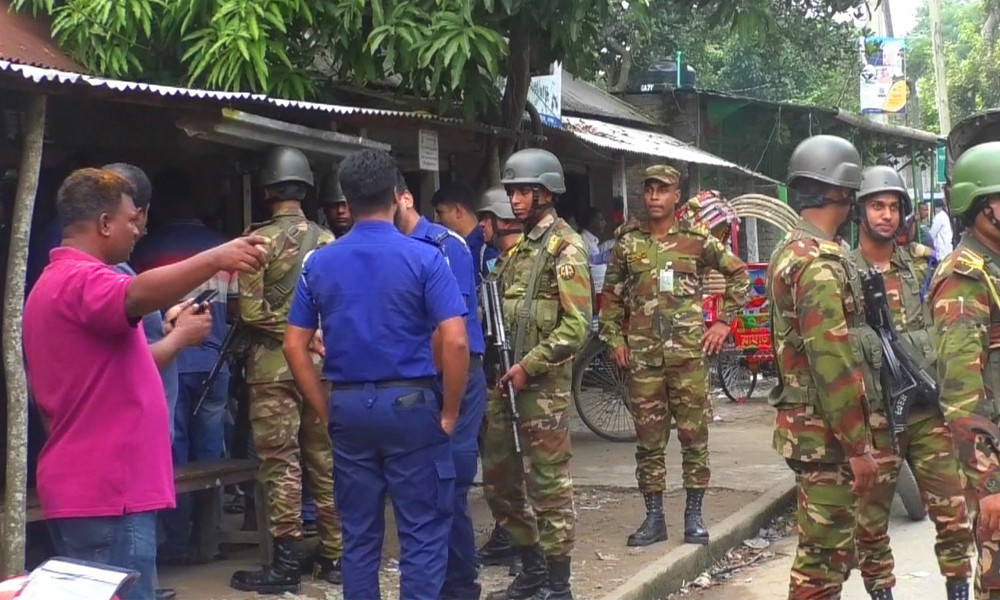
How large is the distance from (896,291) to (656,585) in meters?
1.83

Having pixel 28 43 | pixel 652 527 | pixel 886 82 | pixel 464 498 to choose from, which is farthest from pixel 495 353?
pixel 886 82

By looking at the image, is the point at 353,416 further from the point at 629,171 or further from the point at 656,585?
the point at 629,171

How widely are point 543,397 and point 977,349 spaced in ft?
7.07

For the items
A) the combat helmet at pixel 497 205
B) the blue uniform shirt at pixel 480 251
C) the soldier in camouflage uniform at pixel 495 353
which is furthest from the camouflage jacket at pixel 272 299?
the blue uniform shirt at pixel 480 251

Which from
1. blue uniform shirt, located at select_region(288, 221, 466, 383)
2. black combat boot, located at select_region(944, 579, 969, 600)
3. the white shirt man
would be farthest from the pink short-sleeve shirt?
the white shirt man

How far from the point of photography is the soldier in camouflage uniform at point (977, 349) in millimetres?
3652

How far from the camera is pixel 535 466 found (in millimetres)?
5367

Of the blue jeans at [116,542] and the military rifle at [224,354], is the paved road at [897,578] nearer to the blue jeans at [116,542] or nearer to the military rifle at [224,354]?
the military rifle at [224,354]

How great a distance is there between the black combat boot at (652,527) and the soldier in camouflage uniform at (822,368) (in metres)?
1.99

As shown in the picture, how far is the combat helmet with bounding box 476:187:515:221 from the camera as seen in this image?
246 inches

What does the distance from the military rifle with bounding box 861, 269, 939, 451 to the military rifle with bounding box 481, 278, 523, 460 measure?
1563mm

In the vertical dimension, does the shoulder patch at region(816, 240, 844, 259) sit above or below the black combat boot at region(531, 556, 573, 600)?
above

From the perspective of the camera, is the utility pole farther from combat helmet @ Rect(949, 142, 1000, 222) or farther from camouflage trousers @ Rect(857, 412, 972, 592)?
combat helmet @ Rect(949, 142, 1000, 222)

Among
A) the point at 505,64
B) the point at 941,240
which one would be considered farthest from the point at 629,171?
the point at 505,64
